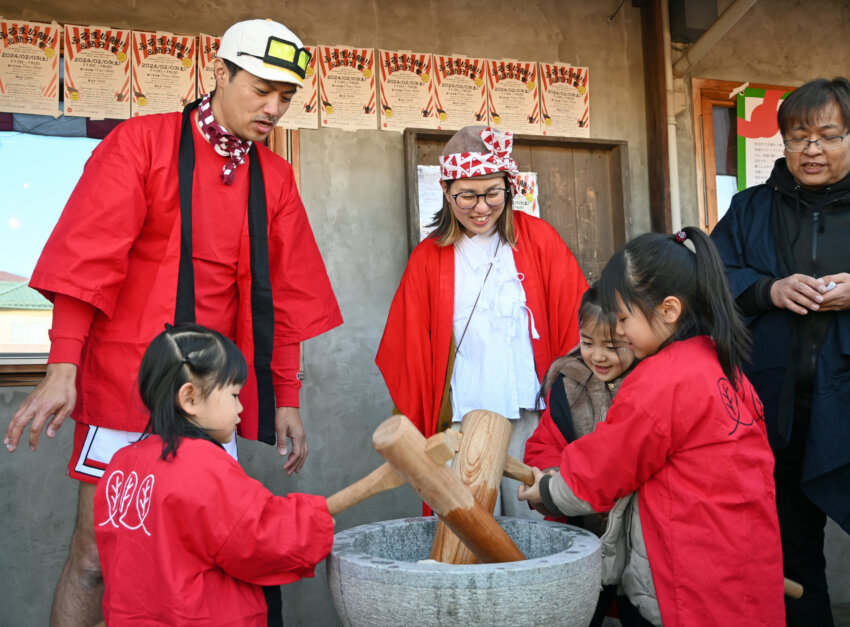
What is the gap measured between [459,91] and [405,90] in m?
0.26

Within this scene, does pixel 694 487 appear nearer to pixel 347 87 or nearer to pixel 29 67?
pixel 347 87

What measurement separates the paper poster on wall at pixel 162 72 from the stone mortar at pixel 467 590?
238 cm

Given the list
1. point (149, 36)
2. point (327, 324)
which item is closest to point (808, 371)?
point (327, 324)

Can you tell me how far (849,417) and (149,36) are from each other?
3087 mm

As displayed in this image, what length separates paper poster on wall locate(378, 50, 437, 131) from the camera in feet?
13.2

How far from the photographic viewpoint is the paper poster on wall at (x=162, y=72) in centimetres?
374

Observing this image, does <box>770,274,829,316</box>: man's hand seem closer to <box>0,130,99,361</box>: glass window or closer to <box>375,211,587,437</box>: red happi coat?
<box>375,211,587,437</box>: red happi coat

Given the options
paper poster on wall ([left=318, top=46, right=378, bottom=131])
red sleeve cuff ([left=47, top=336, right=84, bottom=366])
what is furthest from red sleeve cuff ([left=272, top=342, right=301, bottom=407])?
paper poster on wall ([left=318, top=46, right=378, bottom=131])

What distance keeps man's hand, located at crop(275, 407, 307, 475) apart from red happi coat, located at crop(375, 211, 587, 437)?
409 millimetres

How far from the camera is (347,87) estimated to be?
3.99 metres

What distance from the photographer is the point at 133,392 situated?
97.0 inches

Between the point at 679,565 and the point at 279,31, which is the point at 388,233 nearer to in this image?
the point at 279,31

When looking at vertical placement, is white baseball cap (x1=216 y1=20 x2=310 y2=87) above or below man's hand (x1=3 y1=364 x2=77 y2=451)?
above

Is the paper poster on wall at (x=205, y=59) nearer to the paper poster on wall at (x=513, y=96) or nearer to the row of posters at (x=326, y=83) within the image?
the row of posters at (x=326, y=83)
